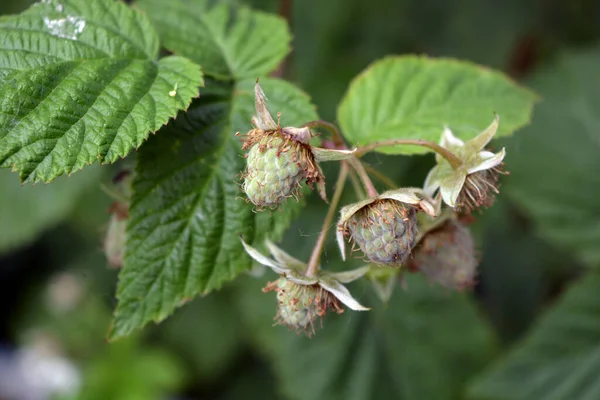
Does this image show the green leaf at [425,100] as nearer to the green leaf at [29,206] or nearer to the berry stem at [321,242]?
the berry stem at [321,242]

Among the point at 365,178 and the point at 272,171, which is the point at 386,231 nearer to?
the point at 365,178

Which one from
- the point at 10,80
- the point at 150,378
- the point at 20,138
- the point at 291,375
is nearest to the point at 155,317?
the point at 20,138

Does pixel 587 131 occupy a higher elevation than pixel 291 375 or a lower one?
higher

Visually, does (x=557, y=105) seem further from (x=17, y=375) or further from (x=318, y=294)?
(x=17, y=375)

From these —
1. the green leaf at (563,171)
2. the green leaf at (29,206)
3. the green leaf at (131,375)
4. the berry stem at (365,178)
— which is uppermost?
the berry stem at (365,178)

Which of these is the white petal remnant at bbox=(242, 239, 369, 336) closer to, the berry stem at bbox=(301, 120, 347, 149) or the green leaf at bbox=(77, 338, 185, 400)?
the berry stem at bbox=(301, 120, 347, 149)

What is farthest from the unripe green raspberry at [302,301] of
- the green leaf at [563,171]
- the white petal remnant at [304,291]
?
the green leaf at [563,171]
